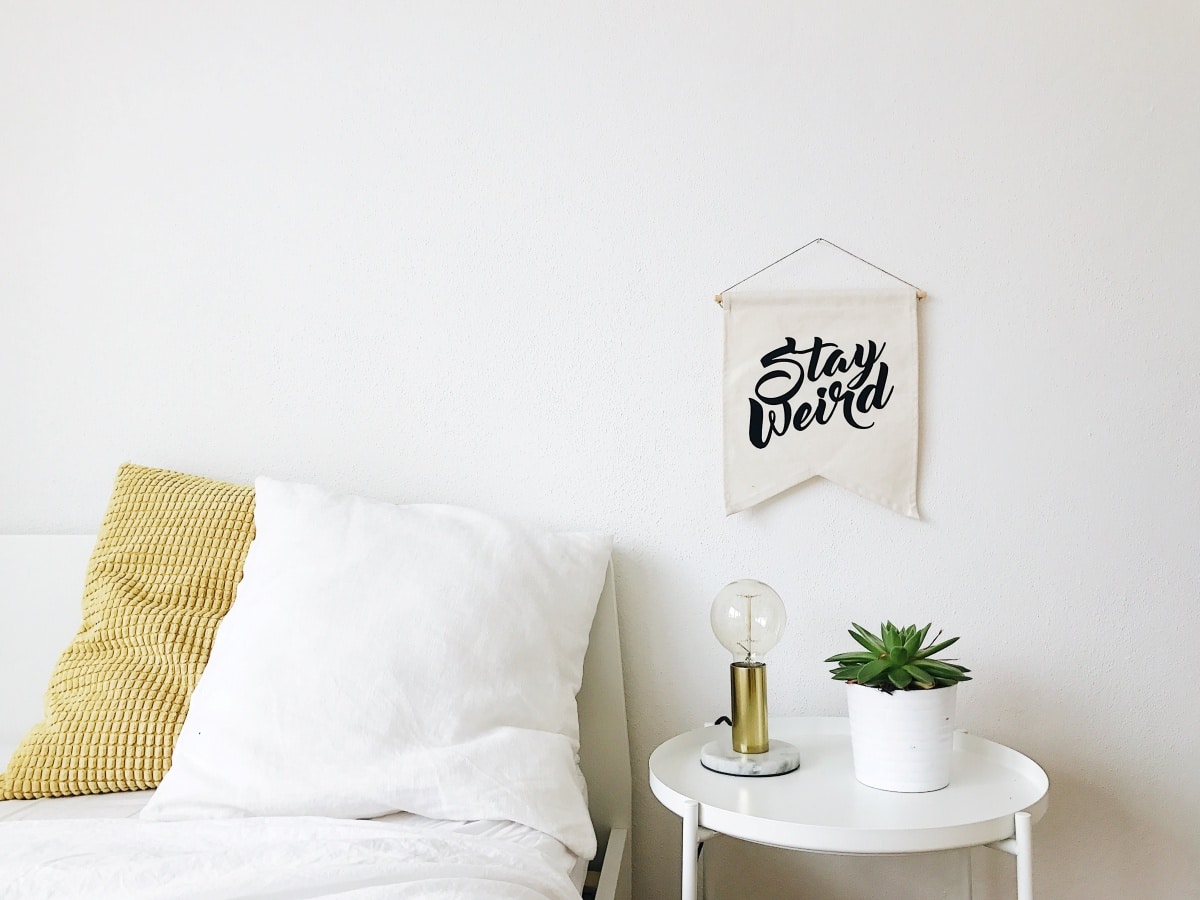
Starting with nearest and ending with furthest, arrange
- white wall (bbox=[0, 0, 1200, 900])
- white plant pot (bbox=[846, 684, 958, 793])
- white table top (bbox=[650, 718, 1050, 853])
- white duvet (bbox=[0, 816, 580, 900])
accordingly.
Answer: white duvet (bbox=[0, 816, 580, 900])
white table top (bbox=[650, 718, 1050, 853])
white plant pot (bbox=[846, 684, 958, 793])
white wall (bbox=[0, 0, 1200, 900])

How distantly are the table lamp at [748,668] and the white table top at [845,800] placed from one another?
30 millimetres

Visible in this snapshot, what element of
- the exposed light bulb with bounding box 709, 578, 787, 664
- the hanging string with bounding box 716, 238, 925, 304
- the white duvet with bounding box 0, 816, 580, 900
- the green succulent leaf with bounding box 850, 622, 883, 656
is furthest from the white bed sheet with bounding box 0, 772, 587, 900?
the hanging string with bounding box 716, 238, 925, 304

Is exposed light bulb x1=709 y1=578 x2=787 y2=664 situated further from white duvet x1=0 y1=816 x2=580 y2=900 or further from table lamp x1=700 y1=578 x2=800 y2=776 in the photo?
white duvet x1=0 y1=816 x2=580 y2=900

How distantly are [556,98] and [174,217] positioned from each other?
2.39ft

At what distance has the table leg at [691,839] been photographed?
121 centimetres

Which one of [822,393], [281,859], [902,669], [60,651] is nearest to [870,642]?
[902,669]

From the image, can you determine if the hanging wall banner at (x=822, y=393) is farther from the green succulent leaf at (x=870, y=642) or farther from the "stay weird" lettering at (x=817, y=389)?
the green succulent leaf at (x=870, y=642)

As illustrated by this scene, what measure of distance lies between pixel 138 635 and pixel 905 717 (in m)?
1.12

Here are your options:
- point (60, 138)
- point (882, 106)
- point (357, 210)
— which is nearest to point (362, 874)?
point (357, 210)

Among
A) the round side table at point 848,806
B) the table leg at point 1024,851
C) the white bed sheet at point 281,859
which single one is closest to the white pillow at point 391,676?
the white bed sheet at point 281,859

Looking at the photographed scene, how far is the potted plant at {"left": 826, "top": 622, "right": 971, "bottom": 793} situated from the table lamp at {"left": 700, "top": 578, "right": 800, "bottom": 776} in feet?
0.42

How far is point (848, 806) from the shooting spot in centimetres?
123

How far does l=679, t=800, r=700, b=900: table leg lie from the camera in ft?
3.96

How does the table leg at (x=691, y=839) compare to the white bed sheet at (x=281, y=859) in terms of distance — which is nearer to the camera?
the white bed sheet at (x=281, y=859)
